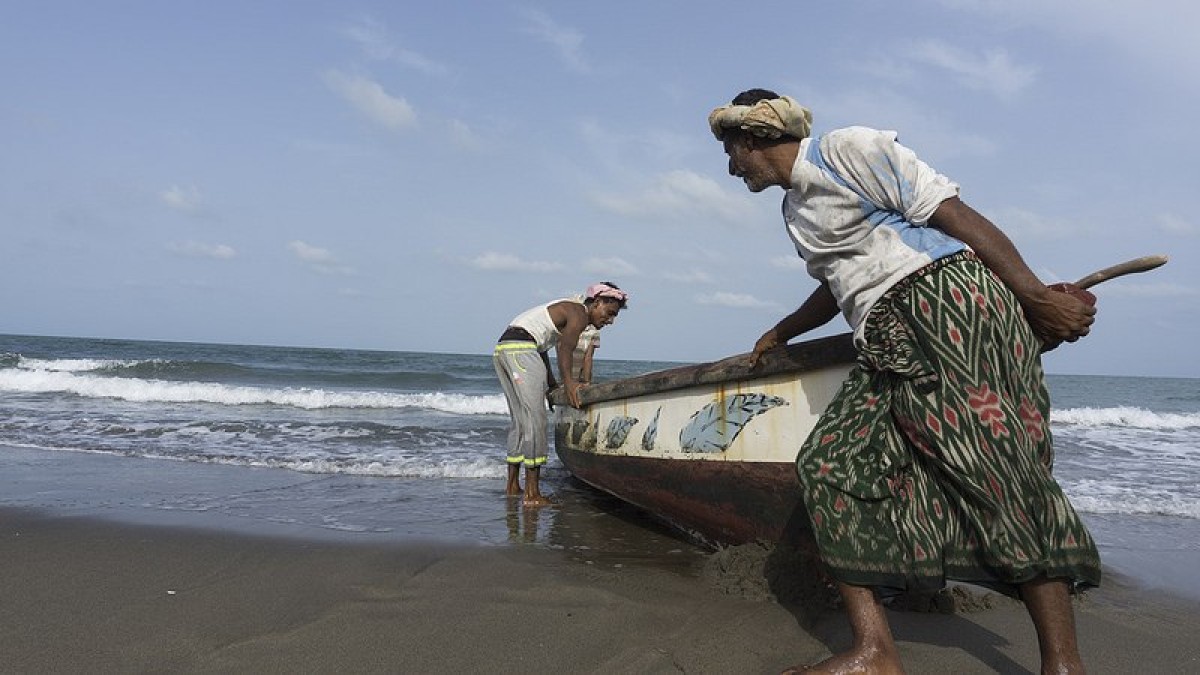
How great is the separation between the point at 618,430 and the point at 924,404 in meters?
2.83

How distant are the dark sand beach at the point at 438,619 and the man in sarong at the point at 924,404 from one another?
59cm

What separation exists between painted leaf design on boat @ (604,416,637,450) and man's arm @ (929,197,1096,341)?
2.65 m

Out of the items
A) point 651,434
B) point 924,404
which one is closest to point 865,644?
point 924,404

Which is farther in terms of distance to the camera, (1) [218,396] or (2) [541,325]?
(1) [218,396]

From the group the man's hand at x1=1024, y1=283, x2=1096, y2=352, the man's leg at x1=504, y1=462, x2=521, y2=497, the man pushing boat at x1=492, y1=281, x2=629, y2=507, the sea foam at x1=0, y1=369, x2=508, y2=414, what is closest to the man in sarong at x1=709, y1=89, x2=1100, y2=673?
the man's hand at x1=1024, y1=283, x2=1096, y2=352

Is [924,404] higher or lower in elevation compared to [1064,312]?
lower

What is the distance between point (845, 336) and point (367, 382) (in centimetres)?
2083

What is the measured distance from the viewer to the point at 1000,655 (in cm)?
263

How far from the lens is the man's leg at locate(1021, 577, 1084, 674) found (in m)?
1.96

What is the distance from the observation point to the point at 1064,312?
2.01m

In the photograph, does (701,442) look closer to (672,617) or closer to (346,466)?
(672,617)

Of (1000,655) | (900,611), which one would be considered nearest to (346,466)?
(900,611)

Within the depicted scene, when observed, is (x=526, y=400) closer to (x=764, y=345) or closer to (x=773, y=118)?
(x=764, y=345)

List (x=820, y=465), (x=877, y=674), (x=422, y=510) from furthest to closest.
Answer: (x=422, y=510), (x=820, y=465), (x=877, y=674)
